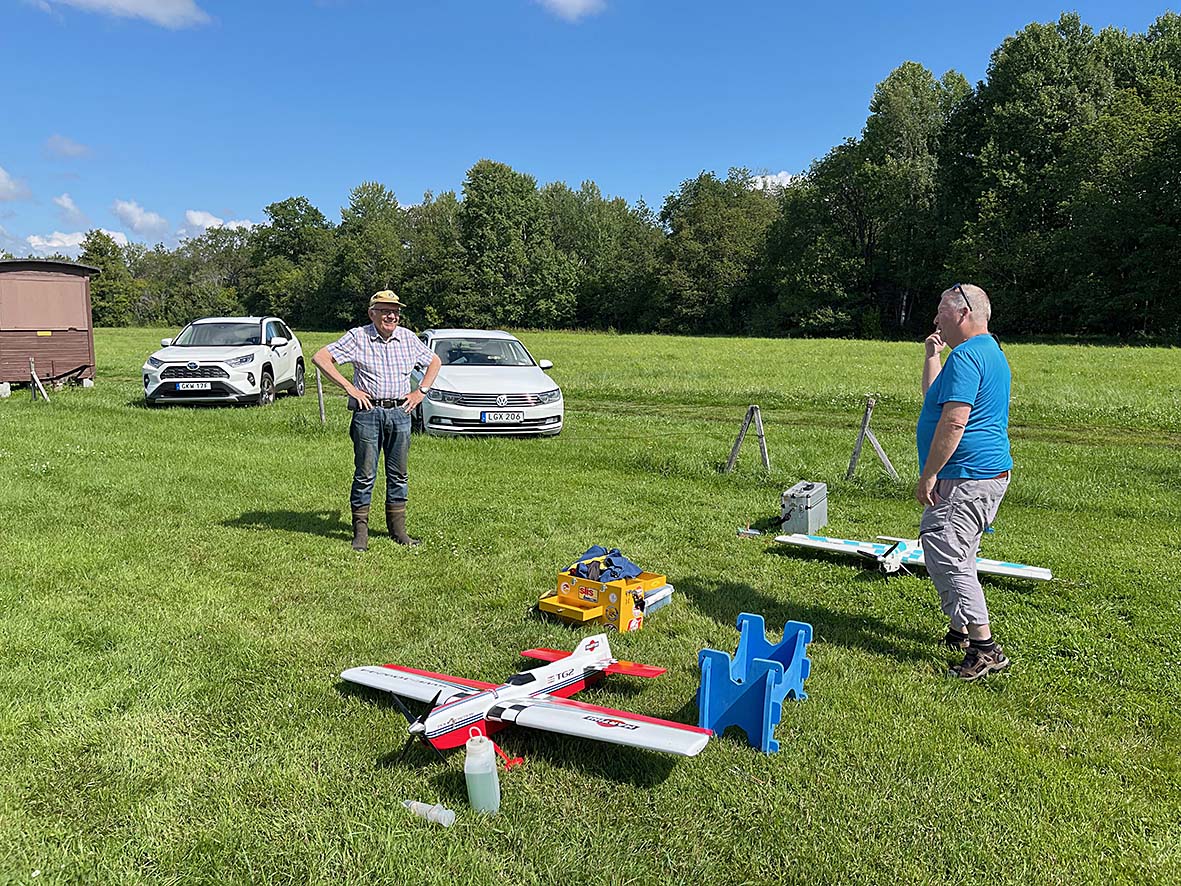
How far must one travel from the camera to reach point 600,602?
475 cm

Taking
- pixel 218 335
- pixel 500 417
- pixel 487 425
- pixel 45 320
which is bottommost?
pixel 487 425

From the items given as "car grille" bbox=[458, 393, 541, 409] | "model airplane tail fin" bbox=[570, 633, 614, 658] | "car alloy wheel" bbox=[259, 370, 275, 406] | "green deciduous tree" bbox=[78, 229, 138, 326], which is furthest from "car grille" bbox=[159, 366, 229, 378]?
"green deciduous tree" bbox=[78, 229, 138, 326]

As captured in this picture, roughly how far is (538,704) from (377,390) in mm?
3596

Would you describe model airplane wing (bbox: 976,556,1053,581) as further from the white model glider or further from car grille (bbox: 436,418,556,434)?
car grille (bbox: 436,418,556,434)

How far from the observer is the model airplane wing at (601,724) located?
9.93 ft

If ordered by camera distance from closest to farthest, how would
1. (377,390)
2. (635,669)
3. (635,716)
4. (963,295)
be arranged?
(635,716), (635,669), (963,295), (377,390)

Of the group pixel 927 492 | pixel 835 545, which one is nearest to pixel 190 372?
pixel 835 545

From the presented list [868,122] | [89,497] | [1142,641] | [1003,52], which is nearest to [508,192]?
[868,122]

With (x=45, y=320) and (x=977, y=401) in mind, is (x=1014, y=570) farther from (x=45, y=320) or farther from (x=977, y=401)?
(x=45, y=320)

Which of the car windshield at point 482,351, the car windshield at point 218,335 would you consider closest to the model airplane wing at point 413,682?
the car windshield at point 482,351

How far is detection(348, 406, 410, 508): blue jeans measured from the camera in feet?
20.8

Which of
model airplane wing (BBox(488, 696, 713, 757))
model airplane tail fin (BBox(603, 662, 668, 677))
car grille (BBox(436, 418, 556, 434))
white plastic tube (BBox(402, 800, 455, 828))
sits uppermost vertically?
car grille (BBox(436, 418, 556, 434))

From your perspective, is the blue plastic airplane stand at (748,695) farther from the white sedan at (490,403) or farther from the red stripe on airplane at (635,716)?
the white sedan at (490,403)

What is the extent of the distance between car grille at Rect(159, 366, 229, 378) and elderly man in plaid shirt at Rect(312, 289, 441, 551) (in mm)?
9997
